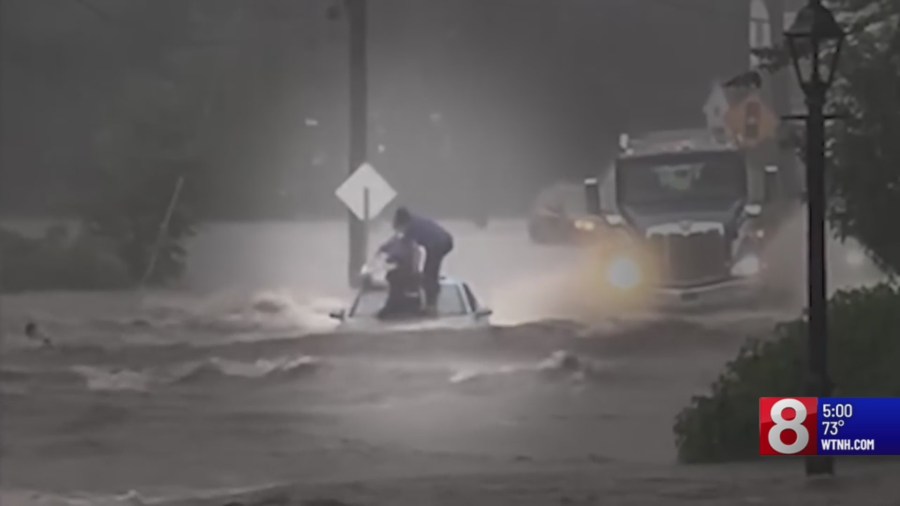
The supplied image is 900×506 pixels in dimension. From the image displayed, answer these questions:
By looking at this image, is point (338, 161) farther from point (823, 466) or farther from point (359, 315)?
point (823, 466)

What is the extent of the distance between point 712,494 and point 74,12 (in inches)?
107

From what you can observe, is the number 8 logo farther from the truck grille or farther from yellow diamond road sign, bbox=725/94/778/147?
yellow diamond road sign, bbox=725/94/778/147

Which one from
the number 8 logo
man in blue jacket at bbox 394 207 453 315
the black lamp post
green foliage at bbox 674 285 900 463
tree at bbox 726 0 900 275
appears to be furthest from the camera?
man in blue jacket at bbox 394 207 453 315

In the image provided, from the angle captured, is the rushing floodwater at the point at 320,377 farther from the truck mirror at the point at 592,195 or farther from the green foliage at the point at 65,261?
the truck mirror at the point at 592,195

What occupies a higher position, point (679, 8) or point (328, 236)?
point (679, 8)

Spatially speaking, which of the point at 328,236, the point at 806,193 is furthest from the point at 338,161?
the point at 806,193

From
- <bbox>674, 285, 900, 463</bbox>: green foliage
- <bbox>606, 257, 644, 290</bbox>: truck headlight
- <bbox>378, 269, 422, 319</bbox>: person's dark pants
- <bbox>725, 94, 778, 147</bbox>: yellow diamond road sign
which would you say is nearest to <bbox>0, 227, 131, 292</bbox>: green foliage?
<bbox>378, 269, 422, 319</bbox>: person's dark pants

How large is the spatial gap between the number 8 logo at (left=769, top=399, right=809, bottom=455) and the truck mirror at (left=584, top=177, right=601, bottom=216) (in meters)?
0.89

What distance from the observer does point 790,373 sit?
19.4 ft

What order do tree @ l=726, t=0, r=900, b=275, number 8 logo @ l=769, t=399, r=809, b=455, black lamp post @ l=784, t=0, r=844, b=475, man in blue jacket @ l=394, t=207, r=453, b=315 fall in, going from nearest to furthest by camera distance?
1. black lamp post @ l=784, t=0, r=844, b=475
2. number 8 logo @ l=769, t=399, r=809, b=455
3. tree @ l=726, t=0, r=900, b=275
4. man in blue jacket @ l=394, t=207, r=453, b=315

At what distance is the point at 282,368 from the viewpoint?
6.15 meters

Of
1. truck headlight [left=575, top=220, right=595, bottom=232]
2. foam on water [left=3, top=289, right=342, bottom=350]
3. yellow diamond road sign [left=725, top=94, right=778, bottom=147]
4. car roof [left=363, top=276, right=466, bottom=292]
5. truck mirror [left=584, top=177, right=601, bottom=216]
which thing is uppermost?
yellow diamond road sign [left=725, top=94, right=778, bottom=147]

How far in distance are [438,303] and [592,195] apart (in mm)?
640

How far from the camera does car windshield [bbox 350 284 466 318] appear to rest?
6133 millimetres
